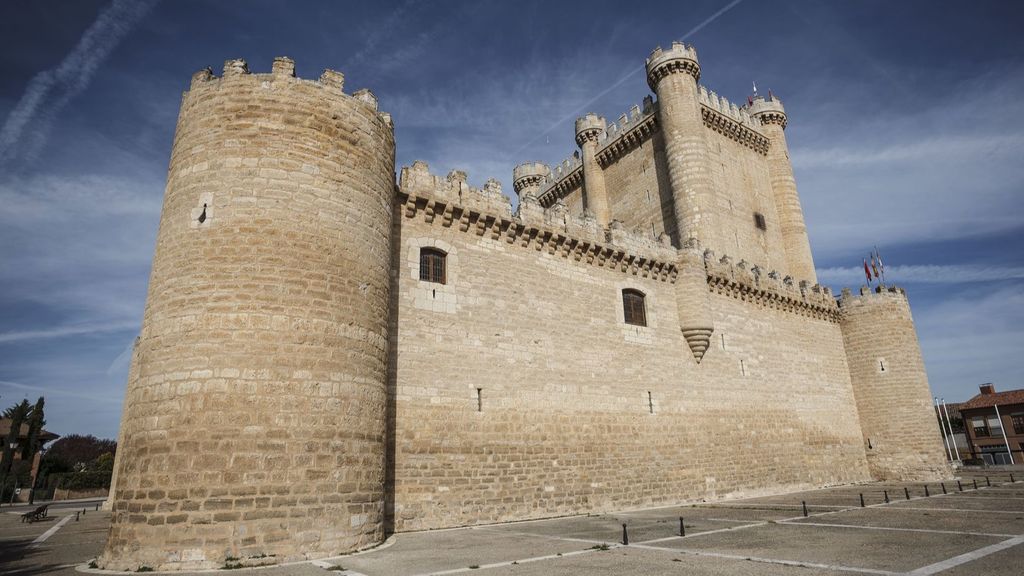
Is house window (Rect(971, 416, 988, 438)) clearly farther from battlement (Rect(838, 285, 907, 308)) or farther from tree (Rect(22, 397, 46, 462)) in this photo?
tree (Rect(22, 397, 46, 462))

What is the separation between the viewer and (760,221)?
24406 millimetres

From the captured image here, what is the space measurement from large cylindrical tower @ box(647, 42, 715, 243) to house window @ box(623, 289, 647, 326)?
4856 millimetres

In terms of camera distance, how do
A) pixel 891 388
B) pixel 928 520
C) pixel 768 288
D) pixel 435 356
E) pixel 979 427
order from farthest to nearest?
1. pixel 979 427
2. pixel 891 388
3. pixel 768 288
4. pixel 435 356
5. pixel 928 520

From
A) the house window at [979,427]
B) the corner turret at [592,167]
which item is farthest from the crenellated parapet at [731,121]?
the house window at [979,427]

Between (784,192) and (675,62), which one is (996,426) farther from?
(675,62)

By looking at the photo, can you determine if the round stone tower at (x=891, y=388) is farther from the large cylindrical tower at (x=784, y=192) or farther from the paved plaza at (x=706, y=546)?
the paved plaza at (x=706, y=546)

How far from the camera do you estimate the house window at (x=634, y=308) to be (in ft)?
52.1

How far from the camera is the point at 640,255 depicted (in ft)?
53.8

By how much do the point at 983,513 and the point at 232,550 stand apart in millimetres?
13560

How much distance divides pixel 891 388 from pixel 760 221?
339 inches

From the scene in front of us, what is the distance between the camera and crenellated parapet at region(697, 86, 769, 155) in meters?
23.8

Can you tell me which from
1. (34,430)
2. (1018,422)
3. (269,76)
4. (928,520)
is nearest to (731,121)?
(928,520)

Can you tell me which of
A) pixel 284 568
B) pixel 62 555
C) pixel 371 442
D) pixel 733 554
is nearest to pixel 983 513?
pixel 733 554

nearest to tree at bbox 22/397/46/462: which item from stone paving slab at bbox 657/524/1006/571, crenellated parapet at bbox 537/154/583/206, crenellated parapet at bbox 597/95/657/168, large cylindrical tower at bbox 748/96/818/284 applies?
crenellated parapet at bbox 537/154/583/206
